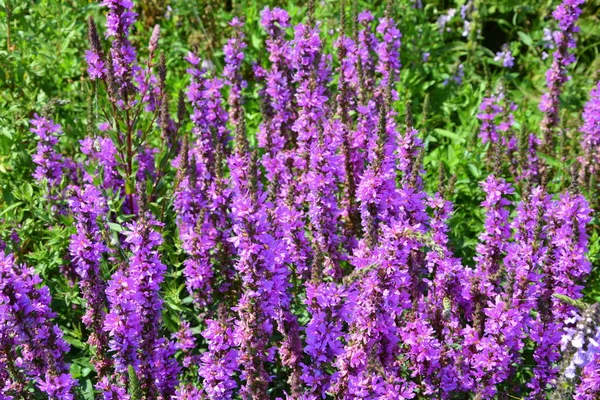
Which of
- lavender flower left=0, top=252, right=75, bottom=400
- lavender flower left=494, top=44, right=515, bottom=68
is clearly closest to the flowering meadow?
lavender flower left=0, top=252, right=75, bottom=400

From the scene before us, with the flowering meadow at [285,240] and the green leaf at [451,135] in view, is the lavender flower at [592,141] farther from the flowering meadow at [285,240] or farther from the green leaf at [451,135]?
the green leaf at [451,135]

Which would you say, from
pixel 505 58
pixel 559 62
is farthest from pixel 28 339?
pixel 505 58

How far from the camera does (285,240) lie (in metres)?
4.48

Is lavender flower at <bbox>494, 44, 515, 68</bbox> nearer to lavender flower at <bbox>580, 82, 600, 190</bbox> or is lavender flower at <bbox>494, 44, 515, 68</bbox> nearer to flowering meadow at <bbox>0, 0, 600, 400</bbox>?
Answer: flowering meadow at <bbox>0, 0, 600, 400</bbox>

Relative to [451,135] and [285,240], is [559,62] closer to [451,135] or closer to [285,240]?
[451,135]

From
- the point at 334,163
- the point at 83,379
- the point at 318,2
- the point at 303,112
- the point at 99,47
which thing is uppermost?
the point at 318,2

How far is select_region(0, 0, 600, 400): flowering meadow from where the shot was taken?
12.7 feet

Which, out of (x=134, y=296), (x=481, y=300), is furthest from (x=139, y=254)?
(x=481, y=300)

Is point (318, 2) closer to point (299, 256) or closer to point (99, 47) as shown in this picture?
point (99, 47)

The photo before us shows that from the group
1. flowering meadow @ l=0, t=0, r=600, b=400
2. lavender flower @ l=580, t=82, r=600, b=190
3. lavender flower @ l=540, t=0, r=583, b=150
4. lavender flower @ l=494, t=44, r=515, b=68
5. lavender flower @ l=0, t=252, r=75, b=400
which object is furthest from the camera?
lavender flower @ l=494, t=44, r=515, b=68

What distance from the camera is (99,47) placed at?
5023mm

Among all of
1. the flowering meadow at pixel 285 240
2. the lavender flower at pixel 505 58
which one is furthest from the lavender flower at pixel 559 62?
the lavender flower at pixel 505 58

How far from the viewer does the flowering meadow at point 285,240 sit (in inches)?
152

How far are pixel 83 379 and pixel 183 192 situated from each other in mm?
1314
